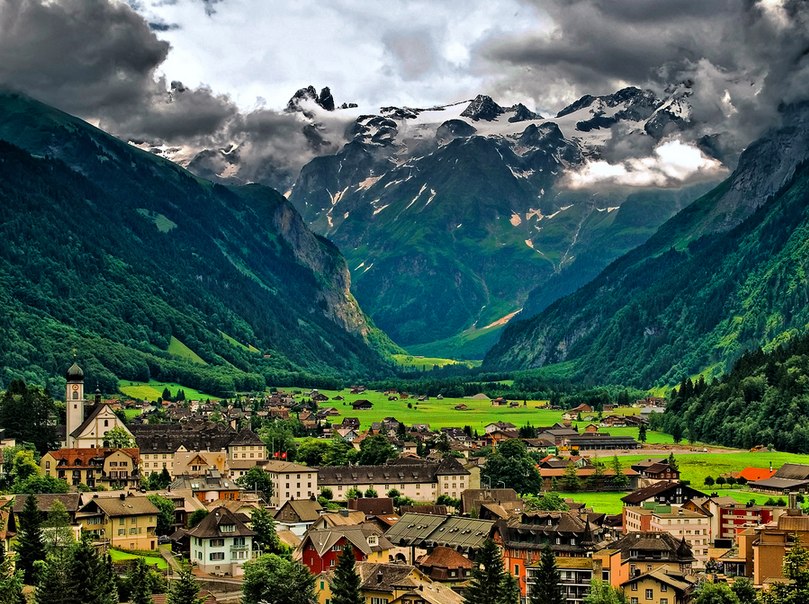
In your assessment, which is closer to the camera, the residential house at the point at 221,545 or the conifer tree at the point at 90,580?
the conifer tree at the point at 90,580

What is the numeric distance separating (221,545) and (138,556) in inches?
239

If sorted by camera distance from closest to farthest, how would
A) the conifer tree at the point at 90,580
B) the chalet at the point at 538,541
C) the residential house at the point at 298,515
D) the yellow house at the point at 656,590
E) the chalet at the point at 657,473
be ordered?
1. the conifer tree at the point at 90,580
2. the yellow house at the point at 656,590
3. the chalet at the point at 538,541
4. the residential house at the point at 298,515
5. the chalet at the point at 657,473

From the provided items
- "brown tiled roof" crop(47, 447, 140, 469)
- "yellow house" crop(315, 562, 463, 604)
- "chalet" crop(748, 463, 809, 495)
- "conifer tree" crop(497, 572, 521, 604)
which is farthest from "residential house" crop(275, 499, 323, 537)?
"chalet" crop(748, 463, 809, 495)

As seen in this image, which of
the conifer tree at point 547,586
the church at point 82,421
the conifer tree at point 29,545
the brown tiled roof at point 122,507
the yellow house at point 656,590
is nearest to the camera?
the conifer tree at point 547,586

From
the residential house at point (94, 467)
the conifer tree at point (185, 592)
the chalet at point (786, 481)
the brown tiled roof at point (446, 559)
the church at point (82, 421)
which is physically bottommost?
the conifer tree at point (185, 592)

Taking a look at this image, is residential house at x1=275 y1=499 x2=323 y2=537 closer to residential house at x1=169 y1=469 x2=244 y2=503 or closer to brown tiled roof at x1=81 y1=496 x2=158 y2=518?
brown tiled roof at x1=81 y1=496 x2=158 y2=518

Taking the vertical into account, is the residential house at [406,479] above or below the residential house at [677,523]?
above

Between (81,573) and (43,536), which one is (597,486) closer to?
(43,536)

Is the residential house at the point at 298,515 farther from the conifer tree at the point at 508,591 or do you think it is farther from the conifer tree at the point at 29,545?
the conifer tree at the point at 508,591

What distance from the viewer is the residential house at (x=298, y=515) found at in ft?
391

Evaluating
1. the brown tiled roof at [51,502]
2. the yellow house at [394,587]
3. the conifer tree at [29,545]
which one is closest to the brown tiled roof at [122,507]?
the brown tiled roof at [51,502]

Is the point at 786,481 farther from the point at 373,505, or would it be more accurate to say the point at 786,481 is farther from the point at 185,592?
the point at 185,592

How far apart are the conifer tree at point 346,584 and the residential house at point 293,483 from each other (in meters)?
58.9

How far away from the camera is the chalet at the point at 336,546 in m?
103
